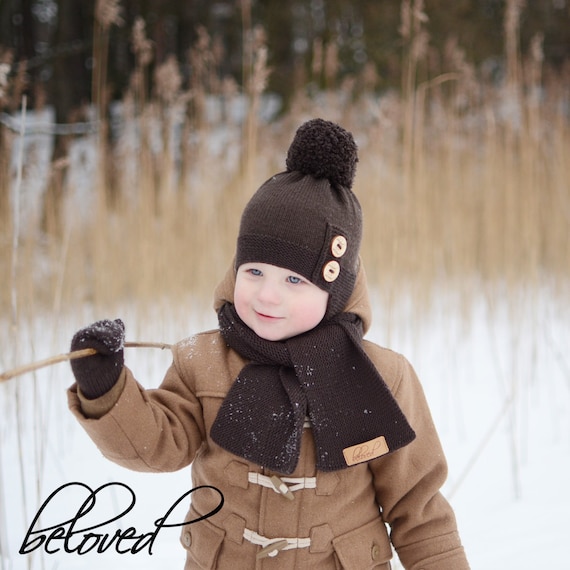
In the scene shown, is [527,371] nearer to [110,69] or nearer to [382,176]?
[382,176]

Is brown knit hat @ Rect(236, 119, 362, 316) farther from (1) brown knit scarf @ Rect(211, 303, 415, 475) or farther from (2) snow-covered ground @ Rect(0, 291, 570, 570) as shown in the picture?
(2) snow-covered ground @ Rect(0, 291, 570, 570)

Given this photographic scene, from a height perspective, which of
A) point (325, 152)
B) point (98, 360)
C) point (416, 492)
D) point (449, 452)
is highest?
point (325, 152)

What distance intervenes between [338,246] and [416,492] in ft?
1.21

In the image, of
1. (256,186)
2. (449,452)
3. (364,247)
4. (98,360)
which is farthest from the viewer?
(364,247)

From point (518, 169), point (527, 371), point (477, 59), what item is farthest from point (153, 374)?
point (477, 59)

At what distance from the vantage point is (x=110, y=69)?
5188mm

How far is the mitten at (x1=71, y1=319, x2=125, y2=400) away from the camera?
0.70 meters

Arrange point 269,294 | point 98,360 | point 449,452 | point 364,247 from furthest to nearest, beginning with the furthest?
point 364,247 → point 449,452 → point 269,294 → point 98,360

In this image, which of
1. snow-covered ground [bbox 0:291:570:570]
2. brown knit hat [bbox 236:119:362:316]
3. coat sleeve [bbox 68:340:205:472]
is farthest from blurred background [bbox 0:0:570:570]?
brown knit hat [bbox 236:119:362:316]

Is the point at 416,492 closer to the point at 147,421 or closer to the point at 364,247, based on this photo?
the point at 147,421

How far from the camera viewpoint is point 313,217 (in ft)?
2.77

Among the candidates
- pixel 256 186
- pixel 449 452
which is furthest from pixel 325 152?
pixel 256 186

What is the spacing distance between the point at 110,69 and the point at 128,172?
284cm

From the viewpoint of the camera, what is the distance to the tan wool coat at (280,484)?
2.63 ft
